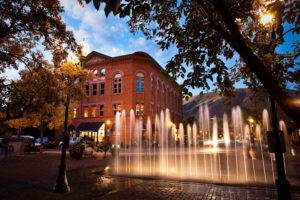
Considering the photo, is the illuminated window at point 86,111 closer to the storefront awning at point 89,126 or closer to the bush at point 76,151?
the storefront awning at point 89,126

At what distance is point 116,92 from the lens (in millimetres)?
31812

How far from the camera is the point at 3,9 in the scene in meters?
6.70

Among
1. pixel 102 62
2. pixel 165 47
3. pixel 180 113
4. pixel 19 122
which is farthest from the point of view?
pixel 180 113

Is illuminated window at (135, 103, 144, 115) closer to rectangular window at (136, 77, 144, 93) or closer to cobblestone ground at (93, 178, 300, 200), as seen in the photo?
rectangular window at (136, 77, 144, 93)

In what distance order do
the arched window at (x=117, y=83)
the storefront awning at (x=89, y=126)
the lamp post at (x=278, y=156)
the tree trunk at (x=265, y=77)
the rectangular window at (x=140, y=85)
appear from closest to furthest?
the tree trunk at (x=265, y=77) < the lamp post at (x=278, y=156) < the storefront awning at (x=89, y=126) < the rectangular window at (x=140, y=85) < the arched window at (x=117, y=83)

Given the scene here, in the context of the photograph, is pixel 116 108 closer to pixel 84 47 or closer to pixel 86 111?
pixel 86 111

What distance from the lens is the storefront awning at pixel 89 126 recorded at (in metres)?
30.0

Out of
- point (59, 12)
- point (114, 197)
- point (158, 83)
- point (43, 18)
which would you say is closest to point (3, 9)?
point (43, 18)

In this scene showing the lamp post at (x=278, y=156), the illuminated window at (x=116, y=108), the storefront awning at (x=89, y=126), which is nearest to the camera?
the lamp post at (x=278, y=156)

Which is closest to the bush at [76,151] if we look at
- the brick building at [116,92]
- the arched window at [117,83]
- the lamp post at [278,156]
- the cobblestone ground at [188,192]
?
the cobblestone ground at [188,192]

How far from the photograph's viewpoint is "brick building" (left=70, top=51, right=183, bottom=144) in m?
30.7

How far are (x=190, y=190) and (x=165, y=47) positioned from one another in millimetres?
5010

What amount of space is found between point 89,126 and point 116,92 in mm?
7361

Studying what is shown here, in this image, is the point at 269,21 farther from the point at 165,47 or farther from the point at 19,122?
the point at 19,122
